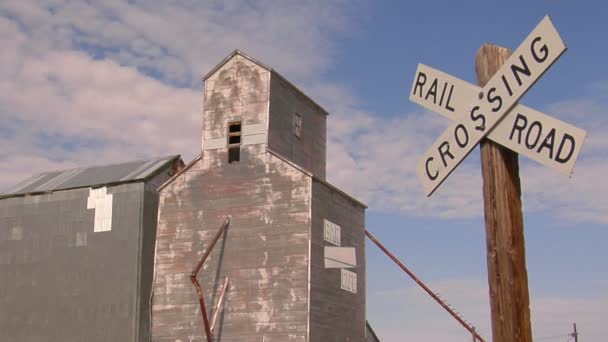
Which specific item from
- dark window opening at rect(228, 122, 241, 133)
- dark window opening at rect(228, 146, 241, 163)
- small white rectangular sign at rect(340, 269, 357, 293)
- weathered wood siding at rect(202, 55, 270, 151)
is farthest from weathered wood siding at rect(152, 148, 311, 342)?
small white rectangular sign at rect(340, 269, 357, 293)

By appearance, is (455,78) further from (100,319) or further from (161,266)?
(100,319)

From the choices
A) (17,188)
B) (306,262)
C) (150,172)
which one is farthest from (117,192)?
(306,262)

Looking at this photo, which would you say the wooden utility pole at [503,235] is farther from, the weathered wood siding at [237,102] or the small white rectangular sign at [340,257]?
the weathered wood siding at [237,102]

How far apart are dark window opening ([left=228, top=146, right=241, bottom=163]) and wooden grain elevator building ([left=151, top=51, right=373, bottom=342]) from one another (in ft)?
0.15

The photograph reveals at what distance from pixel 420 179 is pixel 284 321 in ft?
69.1

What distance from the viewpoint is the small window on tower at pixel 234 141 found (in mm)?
Result: 29641

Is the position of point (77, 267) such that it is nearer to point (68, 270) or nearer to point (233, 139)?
point (68, 270)

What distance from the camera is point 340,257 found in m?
29.3

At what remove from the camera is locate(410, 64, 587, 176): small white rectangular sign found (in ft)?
17.4

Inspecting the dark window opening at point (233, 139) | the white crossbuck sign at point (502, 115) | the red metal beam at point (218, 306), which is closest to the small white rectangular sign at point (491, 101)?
the white crossbuck sign at point (502, 115)

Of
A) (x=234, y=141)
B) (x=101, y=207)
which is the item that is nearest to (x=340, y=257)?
(x=234, y=141)

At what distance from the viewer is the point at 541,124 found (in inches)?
218

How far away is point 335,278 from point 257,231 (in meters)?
3.70

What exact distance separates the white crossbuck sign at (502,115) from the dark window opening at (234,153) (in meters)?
23.2
